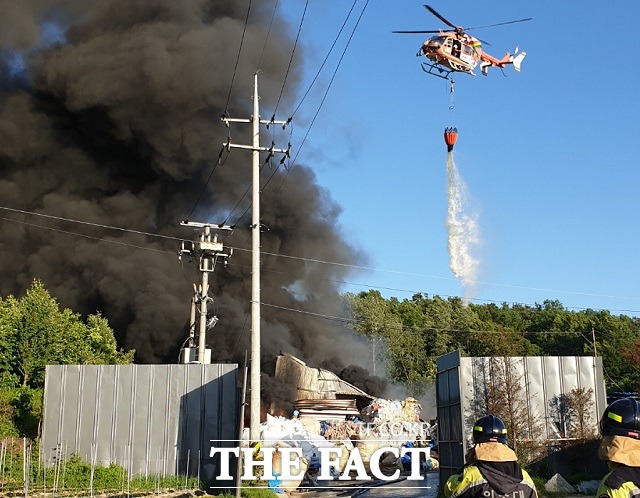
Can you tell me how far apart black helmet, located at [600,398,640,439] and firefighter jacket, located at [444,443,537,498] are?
0.60m

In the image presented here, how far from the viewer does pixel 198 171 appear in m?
47.8

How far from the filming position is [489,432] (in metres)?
4.01

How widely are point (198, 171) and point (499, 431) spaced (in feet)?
148

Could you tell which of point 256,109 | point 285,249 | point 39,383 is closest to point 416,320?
point 285,249

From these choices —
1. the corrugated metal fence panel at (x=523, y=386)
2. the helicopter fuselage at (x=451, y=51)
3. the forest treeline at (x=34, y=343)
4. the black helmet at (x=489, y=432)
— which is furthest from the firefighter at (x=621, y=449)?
the forest treeline at (x=34, y=343)

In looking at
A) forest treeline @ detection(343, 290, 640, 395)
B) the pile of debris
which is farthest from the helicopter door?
forest treeline @ detection(343, 290, 640, 395)

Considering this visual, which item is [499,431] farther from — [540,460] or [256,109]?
[256,109]

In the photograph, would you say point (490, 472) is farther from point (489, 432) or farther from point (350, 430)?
point (350, 430)

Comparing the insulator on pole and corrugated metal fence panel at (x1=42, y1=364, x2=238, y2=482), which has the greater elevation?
the insulator on pole

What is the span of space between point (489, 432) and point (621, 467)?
0.84 metres

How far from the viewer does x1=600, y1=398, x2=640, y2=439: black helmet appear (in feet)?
11.1

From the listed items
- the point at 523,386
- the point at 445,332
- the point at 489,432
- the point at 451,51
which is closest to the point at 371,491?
the point at 523,386

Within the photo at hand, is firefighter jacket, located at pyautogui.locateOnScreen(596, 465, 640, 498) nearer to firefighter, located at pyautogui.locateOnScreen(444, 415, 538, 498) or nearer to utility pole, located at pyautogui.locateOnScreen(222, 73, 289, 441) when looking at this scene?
firefighter, located at pyautogui.locateOnScreen(444, 415, 538, 498)

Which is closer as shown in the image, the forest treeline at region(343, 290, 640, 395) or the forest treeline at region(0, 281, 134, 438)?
the forest treeline at region(0, 281, 134, 438)
